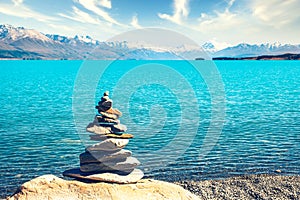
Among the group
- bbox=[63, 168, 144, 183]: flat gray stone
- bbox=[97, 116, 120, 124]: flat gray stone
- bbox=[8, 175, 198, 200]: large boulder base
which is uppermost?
bbox=[97, 116, 120, 124]: flat gray stone

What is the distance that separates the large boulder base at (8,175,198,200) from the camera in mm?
21969

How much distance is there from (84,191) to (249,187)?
15435 mm

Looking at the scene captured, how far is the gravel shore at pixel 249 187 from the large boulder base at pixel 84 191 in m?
6.26

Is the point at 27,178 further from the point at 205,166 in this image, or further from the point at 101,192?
the point at 205,166

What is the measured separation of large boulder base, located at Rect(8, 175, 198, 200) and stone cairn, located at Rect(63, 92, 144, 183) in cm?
56

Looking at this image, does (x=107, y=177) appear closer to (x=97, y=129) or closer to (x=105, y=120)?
(x=97, y=129)

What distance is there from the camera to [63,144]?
44125 millimetres

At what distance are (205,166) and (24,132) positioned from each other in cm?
2825

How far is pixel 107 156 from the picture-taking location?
23.4 metres

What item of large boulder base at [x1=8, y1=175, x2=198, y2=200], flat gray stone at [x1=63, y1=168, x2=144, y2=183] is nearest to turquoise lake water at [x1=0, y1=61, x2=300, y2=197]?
large boulder base at [x1=8, y1=175, x2=198, y2=200]

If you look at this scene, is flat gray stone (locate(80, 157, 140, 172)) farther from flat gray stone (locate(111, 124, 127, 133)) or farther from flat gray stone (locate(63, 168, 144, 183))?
flat gray stone (locate(111, 124, 127, 133))

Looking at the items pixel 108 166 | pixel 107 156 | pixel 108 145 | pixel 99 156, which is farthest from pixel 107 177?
pixel 108 145

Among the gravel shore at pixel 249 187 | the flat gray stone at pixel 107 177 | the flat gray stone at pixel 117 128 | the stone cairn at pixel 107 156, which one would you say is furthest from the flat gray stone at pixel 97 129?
the gravel shore at pixel 249 187

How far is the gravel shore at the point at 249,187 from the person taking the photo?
93.1 feet
